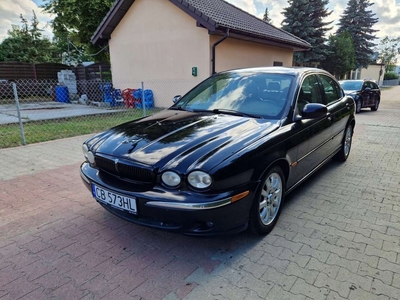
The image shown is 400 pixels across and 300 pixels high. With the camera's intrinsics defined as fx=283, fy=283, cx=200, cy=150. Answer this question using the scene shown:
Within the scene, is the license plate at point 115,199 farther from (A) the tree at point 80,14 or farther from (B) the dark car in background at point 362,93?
(A) the tree at point 80,14

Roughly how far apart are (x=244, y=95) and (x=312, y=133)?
3.04 feet

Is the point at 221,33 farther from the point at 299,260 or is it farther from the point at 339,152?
the point at 299,260

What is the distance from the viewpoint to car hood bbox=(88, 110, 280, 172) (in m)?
2.24

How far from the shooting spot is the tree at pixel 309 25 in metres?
24.6

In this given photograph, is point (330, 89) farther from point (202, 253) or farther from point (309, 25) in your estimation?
point (309, 25)

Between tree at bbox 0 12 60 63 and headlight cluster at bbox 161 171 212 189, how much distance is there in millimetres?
29305

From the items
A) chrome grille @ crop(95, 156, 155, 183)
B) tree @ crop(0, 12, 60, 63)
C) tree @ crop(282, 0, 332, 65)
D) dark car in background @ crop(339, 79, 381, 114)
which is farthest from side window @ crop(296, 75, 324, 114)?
tree @ crop(0, 12, 60, 63)

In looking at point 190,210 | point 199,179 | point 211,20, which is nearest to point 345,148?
point 199,179

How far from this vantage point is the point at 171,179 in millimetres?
2186

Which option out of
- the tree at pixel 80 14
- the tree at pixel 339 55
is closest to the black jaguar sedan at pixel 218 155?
the tree at pixel 80 14

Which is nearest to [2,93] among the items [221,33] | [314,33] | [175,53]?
[175,53]

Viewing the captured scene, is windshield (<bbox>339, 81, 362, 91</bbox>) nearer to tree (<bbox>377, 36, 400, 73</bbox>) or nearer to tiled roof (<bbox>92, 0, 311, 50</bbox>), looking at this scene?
tiled roof (<bbox>92, 0, 311, 50</bbox>)

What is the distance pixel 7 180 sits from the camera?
416 centimetres

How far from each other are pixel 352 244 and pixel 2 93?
18967mm
